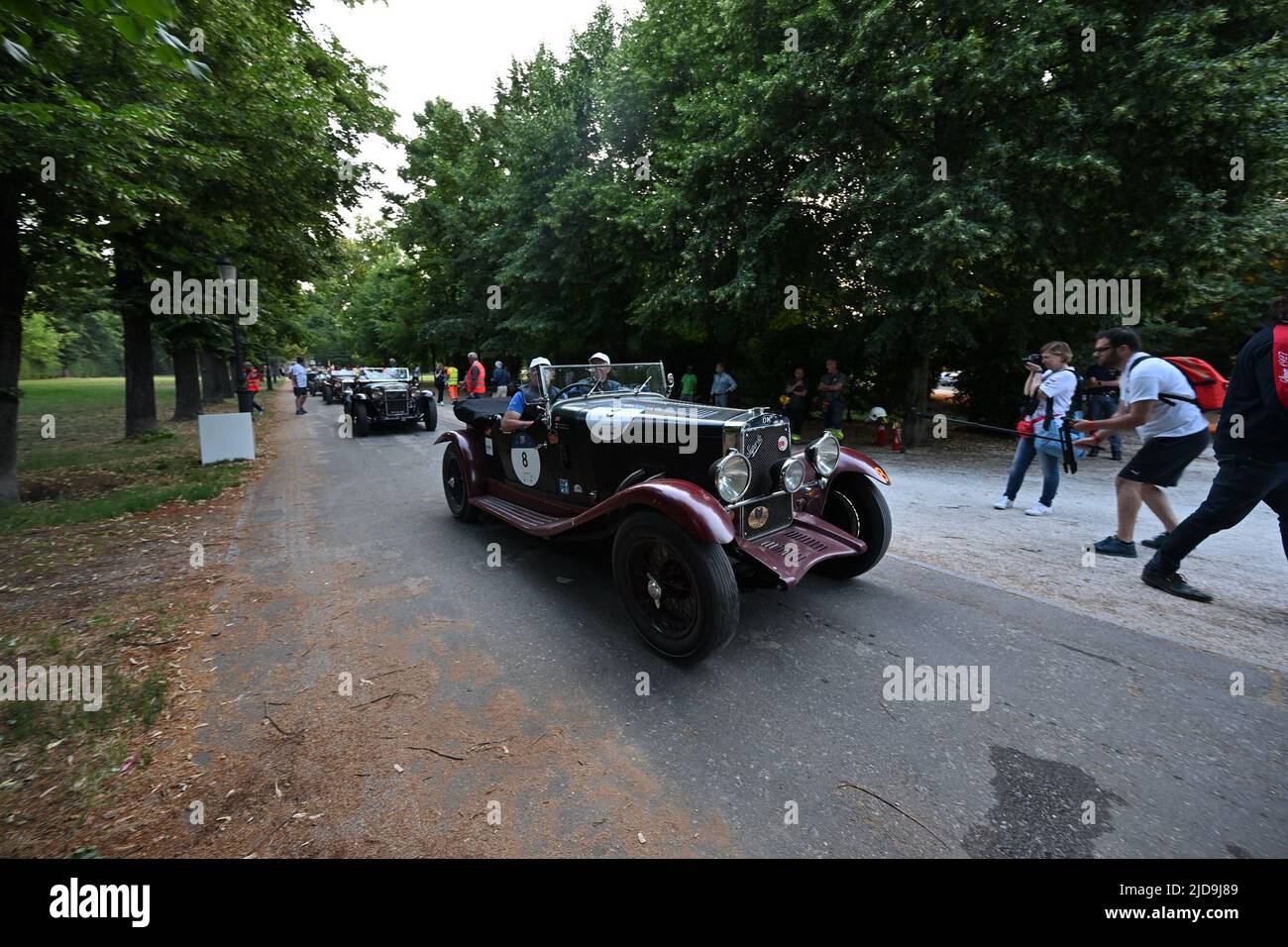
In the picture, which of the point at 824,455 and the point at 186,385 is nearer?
the point at 824,455

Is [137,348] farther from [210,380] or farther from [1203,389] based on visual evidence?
[1203,389]

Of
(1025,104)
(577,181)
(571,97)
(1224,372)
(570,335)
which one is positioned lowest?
(1224,372)

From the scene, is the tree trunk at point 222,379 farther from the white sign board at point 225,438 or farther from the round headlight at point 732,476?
the round headlight at point 732,476

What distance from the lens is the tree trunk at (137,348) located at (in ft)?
36.8

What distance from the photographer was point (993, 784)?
2.33m

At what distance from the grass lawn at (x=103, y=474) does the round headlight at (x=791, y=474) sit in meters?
7.43

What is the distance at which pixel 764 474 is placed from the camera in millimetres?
3908

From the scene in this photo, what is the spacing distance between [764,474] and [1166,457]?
11.3ft

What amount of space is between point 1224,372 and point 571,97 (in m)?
19.9

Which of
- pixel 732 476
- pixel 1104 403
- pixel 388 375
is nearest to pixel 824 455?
pixel 732 476

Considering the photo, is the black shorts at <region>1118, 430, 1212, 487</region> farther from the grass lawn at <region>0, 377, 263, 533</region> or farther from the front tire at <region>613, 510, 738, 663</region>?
the grass lawn at <region>0, 377, 263, 533</region>

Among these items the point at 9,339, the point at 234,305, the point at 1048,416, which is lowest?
the point at 1048,416
